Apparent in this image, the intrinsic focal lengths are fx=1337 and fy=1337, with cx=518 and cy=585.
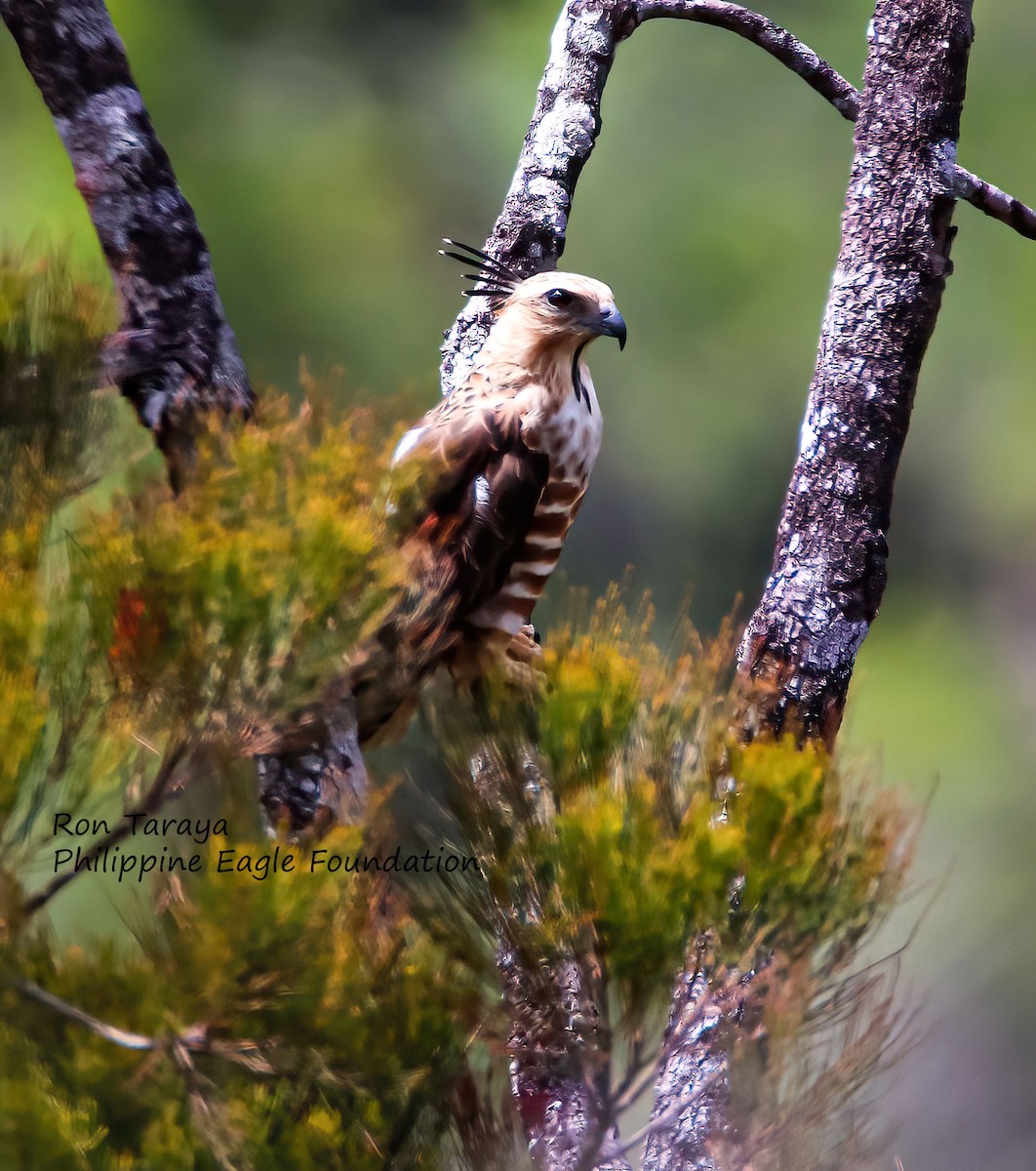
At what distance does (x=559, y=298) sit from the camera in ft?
6.22

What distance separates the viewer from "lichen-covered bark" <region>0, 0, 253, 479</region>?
134 cm

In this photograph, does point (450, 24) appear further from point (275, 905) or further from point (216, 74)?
point (275, 905)

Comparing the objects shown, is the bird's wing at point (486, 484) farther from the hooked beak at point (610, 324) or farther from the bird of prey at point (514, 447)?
the hooked beak at point (610, 324)

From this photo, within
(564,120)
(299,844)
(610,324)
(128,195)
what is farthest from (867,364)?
(299,844)

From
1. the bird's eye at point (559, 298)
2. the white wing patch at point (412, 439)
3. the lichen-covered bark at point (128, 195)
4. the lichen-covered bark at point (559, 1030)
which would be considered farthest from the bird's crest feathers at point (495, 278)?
the lichen-covered bark at point (559, 1030)

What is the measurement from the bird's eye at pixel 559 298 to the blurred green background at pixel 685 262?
13.1ft

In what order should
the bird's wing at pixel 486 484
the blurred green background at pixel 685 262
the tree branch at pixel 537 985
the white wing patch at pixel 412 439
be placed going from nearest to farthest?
the tree branch at pixel 537 985, the white wing patch at pixel 412 439, the bird's wing at pixel 486 484, the blurred green background at pixel 685 262

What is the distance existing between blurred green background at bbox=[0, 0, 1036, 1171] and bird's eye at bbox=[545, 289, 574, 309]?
13.1 ft

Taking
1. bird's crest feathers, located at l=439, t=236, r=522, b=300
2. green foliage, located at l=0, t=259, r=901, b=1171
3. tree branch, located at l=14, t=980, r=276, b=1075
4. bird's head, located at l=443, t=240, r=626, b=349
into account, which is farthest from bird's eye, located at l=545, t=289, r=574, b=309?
tree branch, located at l=14, t=980, r=276, b=1075

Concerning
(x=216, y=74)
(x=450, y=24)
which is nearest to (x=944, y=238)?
(x=216, y=74)

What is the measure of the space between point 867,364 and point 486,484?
1.70 feet

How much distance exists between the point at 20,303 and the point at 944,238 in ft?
3.91

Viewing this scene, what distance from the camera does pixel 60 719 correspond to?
878 mm

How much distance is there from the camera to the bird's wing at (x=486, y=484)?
1.75 meters
